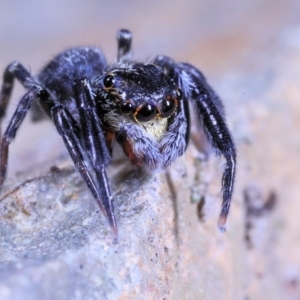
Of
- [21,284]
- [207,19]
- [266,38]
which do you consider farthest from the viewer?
[207,19]

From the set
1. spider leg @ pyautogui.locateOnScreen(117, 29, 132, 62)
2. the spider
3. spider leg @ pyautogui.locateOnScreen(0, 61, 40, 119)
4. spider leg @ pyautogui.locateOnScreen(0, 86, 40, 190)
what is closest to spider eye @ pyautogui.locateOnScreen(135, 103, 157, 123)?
the spider

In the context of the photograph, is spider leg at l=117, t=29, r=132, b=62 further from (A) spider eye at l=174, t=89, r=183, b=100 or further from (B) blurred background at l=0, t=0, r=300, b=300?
(A) spider eye at l=174, t=89, r=183, b=100

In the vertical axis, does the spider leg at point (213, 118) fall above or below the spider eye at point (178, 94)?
below

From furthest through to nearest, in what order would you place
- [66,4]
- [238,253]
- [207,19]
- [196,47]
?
[66,4]
[207,19]
[196,47]
[238,253]

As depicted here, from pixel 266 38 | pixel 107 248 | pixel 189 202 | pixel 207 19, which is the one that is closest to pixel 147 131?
pixel 189 202

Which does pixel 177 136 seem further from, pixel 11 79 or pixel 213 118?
pixel 11 79

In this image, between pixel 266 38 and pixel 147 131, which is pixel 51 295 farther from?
pixel 266 38

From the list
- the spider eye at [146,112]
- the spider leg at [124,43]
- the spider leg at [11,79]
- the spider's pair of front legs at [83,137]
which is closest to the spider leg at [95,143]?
the spider's pair of front legs at [83,137]

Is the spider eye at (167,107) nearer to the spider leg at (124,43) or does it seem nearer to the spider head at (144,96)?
the spider head at (144,96)

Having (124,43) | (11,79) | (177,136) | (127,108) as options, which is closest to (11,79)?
(11,79)
